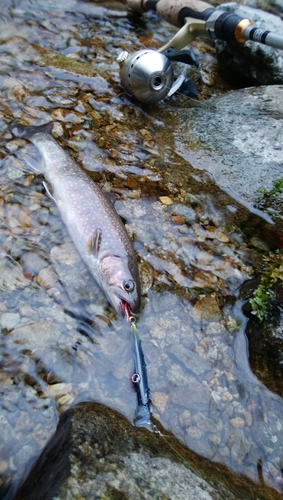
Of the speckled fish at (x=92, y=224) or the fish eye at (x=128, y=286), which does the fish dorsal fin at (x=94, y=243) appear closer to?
the speckled fish at (x=92, y=224)

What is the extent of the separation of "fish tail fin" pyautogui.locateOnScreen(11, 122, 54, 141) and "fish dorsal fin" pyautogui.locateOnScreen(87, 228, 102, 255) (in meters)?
1.50

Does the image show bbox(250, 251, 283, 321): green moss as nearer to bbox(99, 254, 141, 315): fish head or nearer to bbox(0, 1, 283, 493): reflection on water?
bbox(0, 1, 283, 493): reflection on water

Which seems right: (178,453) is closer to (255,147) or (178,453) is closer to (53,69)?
(255,147)

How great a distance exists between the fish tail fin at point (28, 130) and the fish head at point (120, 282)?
5.81ft

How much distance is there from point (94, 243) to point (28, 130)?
1.69m

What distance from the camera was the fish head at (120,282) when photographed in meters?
3.29

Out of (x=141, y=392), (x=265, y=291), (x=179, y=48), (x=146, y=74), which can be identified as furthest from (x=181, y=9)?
(x=141, y=392)

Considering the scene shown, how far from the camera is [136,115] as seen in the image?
17.1ft

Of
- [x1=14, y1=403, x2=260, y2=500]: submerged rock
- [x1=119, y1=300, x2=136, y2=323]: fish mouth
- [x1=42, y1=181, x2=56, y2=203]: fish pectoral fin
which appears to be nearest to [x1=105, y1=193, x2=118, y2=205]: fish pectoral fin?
[x1=42, y1=181, x2=56, y2=203]: fish pectoral fin

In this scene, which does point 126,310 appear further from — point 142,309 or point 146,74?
point 146,74

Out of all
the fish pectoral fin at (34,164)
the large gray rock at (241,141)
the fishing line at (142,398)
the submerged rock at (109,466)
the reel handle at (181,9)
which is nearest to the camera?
the submerged rock at (109,466)

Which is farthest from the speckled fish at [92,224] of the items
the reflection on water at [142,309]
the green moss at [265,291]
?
the green moss at [265,291]

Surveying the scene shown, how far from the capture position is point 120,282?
130 inches

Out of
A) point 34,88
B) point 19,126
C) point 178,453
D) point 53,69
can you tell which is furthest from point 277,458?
point 53,69
